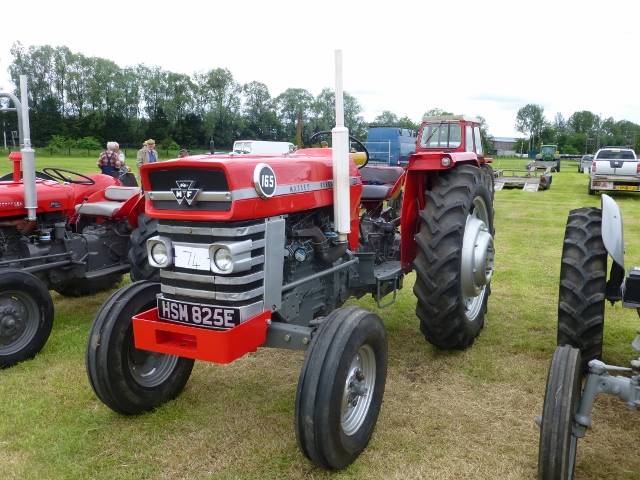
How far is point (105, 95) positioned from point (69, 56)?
7.84 m

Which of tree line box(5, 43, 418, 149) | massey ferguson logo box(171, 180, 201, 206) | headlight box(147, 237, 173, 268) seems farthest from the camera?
tree line box(5, 43, 418, 149)

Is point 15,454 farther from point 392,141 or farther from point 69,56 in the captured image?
point 69,56

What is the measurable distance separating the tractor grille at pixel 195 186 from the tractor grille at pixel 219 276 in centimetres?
8

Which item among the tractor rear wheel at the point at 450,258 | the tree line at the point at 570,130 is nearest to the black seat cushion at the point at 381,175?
the tractor rear wheel at the point at 450,258

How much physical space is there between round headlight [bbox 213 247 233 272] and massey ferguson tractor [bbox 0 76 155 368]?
2.21 m

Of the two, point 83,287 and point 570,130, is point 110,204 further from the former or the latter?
point 570,130

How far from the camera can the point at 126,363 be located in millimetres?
3166

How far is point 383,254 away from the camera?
15.1ft

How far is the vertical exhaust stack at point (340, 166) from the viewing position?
2.98 metres

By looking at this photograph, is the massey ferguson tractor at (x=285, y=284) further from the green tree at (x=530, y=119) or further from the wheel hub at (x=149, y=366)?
the green tree at (x=530, y=119)

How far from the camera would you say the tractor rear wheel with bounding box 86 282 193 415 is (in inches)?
120

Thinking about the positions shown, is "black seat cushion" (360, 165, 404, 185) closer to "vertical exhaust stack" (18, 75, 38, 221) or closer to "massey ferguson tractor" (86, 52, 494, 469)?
"massey ferguson tractor" (86, 52, 494, 469)

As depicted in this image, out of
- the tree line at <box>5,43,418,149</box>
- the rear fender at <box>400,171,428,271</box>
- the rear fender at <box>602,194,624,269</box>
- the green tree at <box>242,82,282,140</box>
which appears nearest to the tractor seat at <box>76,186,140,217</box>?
the rear fender at <box>400,171,428,271</box>

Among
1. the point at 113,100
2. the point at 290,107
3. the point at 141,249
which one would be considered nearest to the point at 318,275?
the point at 141,249
